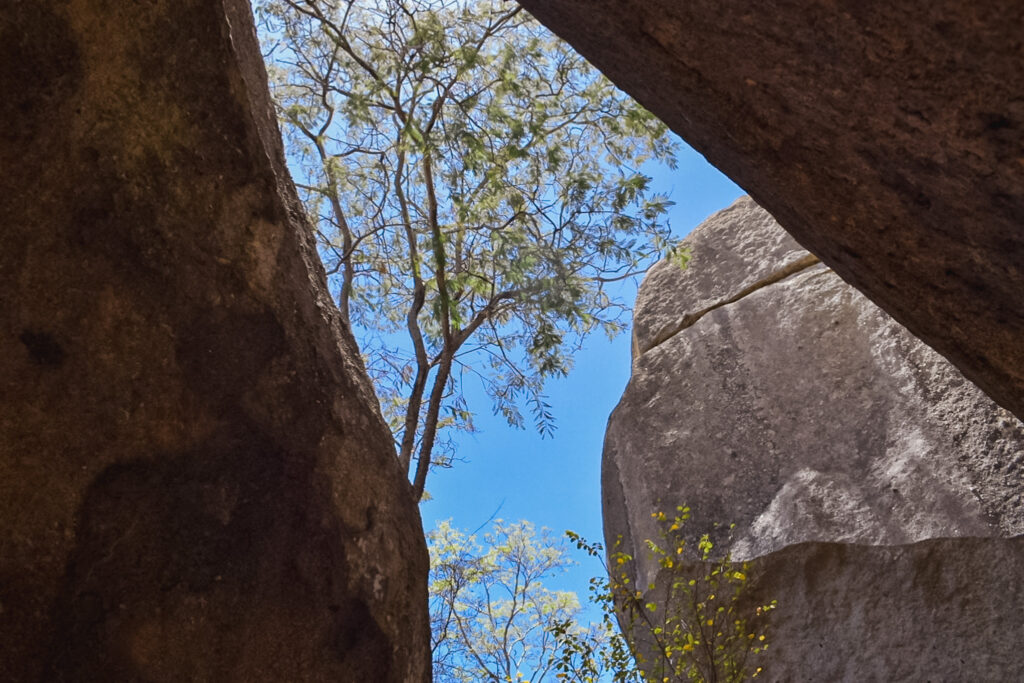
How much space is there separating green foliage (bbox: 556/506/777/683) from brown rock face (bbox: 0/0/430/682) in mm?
2652

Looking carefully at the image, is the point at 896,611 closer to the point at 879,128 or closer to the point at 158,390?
the point at 879,128

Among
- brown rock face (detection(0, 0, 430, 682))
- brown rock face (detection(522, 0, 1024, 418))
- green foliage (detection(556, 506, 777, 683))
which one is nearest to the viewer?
brown rock face (detection(522, 0, 1024, 418))

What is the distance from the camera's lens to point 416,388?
20.7 feet

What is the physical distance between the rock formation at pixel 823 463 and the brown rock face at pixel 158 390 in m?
3.94

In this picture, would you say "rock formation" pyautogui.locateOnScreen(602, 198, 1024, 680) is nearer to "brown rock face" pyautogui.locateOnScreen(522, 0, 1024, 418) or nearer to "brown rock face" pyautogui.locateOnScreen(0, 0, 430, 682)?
"brown rock face" pyautogui.locateOnScreen(522, 0, 1024, 418)

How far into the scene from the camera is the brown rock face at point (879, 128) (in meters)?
1.97

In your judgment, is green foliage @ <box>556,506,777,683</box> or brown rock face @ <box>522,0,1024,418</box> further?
green foliage @ <box>556,506,777,683</box>

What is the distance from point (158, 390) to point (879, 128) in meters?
2.03

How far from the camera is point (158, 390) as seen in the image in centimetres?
261

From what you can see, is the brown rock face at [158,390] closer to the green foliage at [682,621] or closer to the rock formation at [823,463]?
the green foliage at [682,621]

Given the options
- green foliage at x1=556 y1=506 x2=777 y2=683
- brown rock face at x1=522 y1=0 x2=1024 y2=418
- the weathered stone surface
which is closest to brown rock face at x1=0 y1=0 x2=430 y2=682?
brown rock face at x1=522 y1=0 x2=1024 y2=418

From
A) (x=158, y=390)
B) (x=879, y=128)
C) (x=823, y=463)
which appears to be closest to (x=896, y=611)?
(x=823, y=463)

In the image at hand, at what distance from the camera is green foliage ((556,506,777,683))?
512 centimetres

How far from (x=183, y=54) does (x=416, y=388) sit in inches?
153
